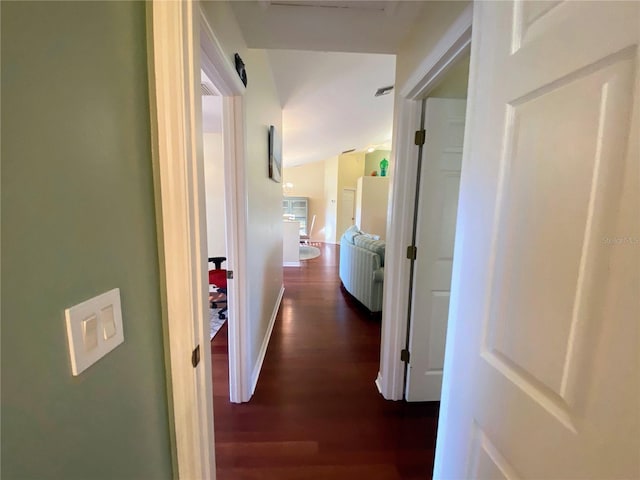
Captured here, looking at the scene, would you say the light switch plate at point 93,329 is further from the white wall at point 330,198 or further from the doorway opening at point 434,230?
the white wall at point 330,198

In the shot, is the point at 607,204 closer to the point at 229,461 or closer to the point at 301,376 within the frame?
the point at 229,461

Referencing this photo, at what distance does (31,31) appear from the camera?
365mm

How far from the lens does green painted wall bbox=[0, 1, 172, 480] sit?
0.35 meters

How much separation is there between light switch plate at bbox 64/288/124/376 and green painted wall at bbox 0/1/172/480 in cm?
1

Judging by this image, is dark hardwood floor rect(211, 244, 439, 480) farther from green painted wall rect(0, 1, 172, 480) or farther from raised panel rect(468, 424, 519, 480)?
green painted wall rect(0, 1, 172, 480)

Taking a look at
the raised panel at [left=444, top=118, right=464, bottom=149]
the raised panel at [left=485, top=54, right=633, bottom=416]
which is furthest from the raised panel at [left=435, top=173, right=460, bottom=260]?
the raised panel at [left=485, top=54, right=633, bottom=416]

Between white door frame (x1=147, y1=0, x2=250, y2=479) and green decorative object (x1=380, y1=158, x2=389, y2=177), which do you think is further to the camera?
green decorative object (x1=380, y1=158, x2=389, y2=177)

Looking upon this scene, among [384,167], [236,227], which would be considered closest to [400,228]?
[236,227]

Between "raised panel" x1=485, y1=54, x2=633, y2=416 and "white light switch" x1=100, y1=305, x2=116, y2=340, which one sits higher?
"raised panel" x1=485, y1=54, x2=633, y2=416

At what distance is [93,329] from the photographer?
0.48 meters

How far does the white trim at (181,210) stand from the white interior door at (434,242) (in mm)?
1325

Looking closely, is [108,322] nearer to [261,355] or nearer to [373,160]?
[261,355]

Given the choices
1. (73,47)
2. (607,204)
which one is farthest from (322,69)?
(607,204)

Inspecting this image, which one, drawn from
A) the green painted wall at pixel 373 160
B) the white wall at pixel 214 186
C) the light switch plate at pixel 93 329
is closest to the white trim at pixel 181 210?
the light switch plate at pixel 93 329
